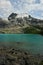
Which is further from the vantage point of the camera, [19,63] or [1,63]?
[19,63]

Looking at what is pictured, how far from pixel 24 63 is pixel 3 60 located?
3.97 meters

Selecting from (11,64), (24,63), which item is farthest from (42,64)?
(11,64)

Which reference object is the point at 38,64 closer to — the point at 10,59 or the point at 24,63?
the point at 24,63

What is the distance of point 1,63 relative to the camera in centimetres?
3134

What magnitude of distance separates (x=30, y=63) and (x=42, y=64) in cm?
236

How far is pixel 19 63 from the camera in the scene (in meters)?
33.5

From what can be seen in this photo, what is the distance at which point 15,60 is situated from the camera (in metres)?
34.3

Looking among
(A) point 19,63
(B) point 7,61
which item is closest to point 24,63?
(A) point 19,63

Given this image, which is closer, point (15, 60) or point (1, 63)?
point (1, 63)

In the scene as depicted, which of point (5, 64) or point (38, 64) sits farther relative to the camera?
point (38, 64)

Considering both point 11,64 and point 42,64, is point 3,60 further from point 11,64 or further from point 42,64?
point 42,64

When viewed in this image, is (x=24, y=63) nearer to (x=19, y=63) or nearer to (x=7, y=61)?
(x=19, y=63)

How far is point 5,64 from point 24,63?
4.06 m

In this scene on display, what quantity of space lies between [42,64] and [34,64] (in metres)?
1.68
